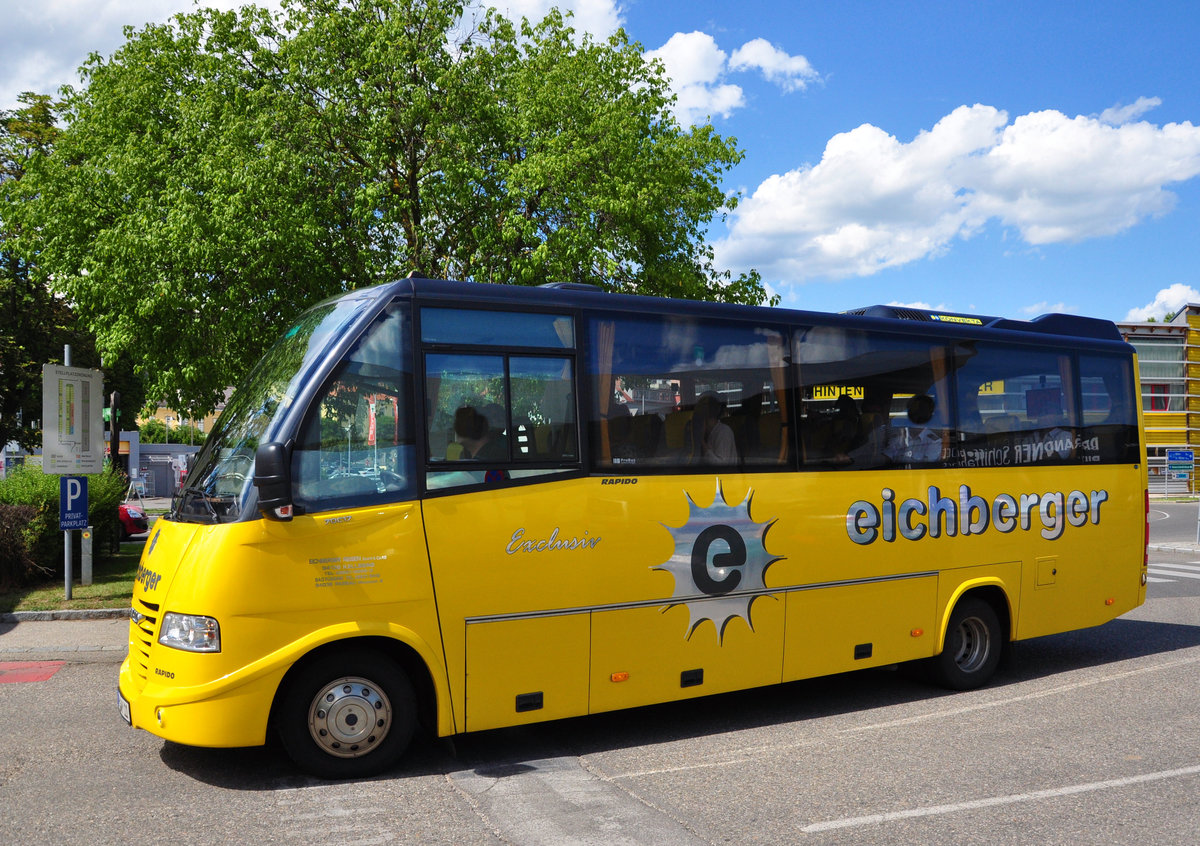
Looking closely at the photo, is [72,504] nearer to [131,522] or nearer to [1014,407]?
[131,522]

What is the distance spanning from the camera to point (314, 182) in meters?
16.6

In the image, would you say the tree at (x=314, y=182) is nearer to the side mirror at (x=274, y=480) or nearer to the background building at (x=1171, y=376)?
the side mirror at (x=274, y=480)

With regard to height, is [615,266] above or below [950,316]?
above

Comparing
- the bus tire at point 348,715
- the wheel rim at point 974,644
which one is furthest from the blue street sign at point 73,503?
the wheel rim at point 974,644

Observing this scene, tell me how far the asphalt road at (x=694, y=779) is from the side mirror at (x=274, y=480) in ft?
5.25

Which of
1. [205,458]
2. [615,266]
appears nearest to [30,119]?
[615,266]

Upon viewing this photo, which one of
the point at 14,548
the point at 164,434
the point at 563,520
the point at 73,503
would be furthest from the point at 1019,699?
the point at 164,434

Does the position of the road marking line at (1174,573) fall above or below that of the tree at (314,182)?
below

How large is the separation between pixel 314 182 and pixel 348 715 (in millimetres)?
12992

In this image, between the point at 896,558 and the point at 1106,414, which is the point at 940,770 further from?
the point at 1106,414

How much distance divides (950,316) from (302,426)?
613 centimetres

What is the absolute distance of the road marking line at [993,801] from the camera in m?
4.95

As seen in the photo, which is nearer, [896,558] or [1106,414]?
[896,558]

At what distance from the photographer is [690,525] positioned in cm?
667
